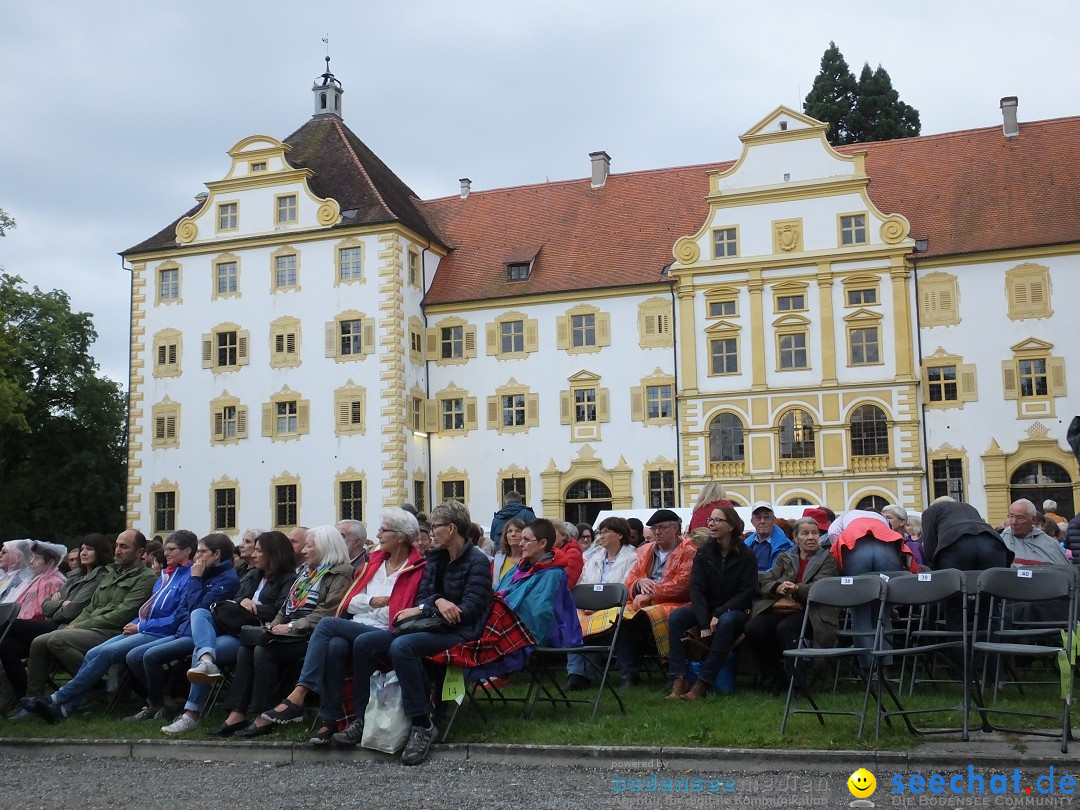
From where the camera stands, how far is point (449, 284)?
3534 cm

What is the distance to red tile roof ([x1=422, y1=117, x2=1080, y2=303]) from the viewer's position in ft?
103

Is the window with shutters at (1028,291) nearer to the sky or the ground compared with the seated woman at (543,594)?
nearer to the sky

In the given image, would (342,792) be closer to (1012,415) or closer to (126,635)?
(126,635)

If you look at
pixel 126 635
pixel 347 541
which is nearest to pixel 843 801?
pixel 347 541

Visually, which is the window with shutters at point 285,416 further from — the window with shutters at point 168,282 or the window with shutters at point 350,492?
the window with shutters at point 168,282

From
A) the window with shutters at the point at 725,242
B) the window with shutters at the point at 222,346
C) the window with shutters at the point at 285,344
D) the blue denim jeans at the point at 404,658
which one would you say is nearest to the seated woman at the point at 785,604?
the blue denim jeans at the point at 404,658

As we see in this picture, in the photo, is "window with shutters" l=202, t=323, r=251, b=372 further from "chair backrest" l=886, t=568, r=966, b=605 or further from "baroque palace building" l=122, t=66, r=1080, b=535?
"chair backrest" l=886, t=568, r=966, b=605

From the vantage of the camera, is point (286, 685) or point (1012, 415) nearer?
point (286, 685)

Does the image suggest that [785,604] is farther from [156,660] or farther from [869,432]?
[869,432]

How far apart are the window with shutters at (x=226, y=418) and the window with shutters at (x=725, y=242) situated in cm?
1376

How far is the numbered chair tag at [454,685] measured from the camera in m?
8.27

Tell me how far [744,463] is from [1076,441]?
21.5 meters

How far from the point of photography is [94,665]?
973cm

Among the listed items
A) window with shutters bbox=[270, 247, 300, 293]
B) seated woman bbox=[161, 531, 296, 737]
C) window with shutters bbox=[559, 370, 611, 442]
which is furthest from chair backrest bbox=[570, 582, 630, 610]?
window with shutters bbox=[270, 247, 300, 293]
